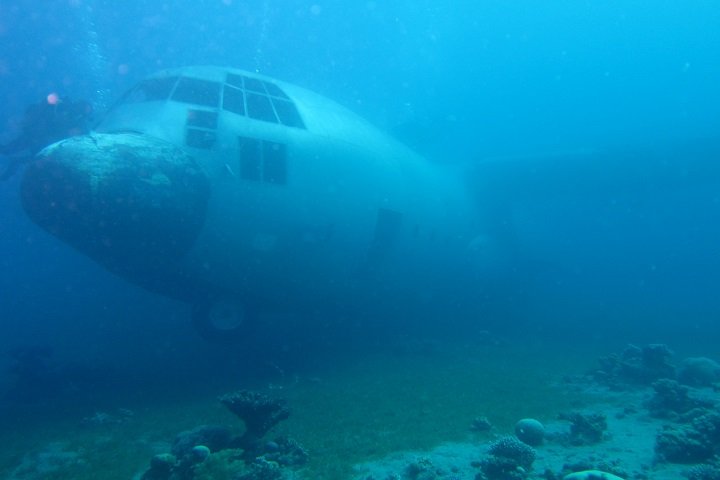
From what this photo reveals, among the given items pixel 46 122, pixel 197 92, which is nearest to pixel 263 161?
pixel 197 92

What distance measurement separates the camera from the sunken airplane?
6836 mm

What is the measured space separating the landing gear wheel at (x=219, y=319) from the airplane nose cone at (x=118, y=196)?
Answer: 1780 mm

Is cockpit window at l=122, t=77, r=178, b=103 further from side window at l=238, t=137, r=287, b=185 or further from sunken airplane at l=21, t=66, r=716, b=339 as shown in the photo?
side window at l=238, t=137, r=287, b=185

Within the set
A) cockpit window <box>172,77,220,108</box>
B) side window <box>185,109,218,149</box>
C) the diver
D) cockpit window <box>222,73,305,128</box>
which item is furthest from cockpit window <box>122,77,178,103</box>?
the diver

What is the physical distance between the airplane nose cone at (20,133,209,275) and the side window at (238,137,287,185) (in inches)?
38.1

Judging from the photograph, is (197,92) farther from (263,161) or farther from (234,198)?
(234,198)

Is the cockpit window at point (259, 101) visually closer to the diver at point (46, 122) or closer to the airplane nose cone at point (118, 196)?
the airplane nose cone at point (118, 196)

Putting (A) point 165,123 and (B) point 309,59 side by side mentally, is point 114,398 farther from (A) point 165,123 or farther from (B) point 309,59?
Answer: (B) point 309,59

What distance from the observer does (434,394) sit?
8688 millimetres

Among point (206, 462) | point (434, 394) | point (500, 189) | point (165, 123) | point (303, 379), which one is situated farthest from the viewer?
point (500, 189)

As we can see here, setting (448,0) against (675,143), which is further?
(448,0)

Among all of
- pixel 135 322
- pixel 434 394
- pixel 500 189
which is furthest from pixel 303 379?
pixel 135 322

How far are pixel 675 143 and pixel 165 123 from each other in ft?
57.5

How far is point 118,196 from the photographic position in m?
6.68
